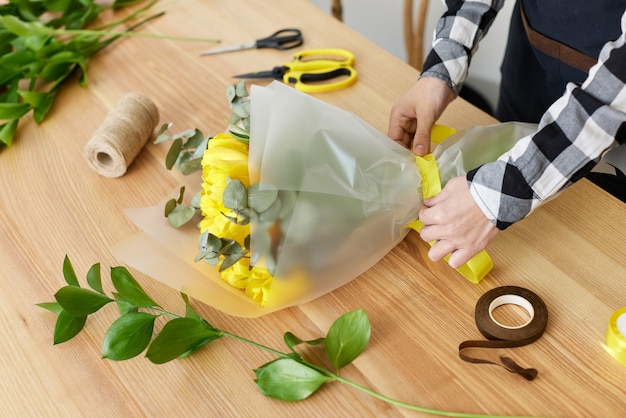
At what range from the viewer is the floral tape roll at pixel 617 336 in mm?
644

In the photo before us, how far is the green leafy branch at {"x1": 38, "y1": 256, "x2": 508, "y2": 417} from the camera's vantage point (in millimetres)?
654

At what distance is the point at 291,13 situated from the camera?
121 centimetres

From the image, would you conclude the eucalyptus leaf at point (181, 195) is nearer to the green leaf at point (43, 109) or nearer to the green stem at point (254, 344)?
the green stem at point (254, 344)

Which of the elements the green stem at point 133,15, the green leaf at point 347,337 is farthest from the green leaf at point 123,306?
the green stem at point 133,15

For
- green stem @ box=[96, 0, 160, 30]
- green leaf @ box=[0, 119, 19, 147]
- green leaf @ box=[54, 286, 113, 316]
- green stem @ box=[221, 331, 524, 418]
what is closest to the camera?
green stem @ box=[221, 331, 524, 418]

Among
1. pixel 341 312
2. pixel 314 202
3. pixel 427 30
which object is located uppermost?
pixel 314 202

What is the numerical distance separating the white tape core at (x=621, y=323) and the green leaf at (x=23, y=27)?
1.00 metres

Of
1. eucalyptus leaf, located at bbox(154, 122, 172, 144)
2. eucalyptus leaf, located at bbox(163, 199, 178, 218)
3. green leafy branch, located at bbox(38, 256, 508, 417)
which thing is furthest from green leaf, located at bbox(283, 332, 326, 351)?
eucalyptus leaf, located at bbox(154, 122, 172, 144)

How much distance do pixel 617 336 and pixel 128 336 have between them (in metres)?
0.49

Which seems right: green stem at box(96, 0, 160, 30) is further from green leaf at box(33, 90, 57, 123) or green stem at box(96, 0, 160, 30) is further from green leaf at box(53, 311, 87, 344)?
green leaf at box(53, 311, 87, 344)

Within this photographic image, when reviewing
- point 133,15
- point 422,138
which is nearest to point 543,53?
point 422,138

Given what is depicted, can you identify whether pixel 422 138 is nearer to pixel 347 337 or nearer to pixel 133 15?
pixel 347 337

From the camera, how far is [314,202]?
72 cm

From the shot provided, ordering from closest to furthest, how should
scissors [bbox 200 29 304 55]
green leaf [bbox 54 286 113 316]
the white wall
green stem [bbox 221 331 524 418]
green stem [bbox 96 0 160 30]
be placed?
green stem [bbox 221 331 524 418], green leaf [bbox 54 286 113 316], scissors [bbox 200 29 304 55], green stem [bbox 96 0 160 30], the white wall
